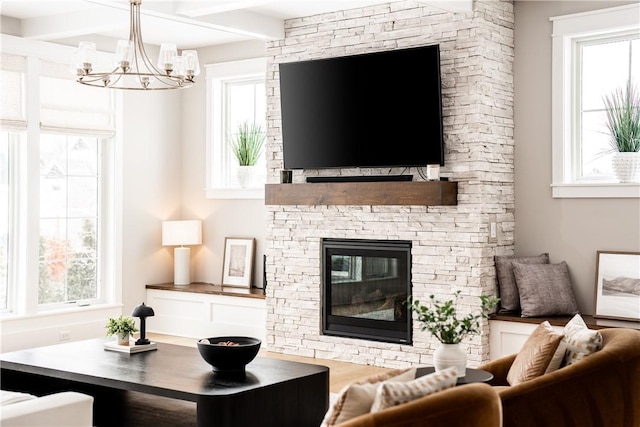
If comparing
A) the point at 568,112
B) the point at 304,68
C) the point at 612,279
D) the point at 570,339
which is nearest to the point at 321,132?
the point at 304,68

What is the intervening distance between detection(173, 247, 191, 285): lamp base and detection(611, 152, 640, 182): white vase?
4.10 meters

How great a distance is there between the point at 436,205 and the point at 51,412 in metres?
3.43

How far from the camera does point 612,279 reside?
557 centimetres

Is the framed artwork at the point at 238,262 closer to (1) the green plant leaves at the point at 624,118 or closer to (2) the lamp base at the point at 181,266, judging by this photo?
(2) the lamp base at the point at 181,266

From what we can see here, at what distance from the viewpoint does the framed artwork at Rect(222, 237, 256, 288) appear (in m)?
7.55

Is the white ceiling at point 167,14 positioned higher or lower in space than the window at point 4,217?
higher

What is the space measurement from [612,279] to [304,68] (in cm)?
282

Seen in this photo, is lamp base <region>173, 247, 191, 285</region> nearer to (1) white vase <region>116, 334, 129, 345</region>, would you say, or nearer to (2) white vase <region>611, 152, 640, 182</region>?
(1) white vase <region>116, 334, 129, 345</region>

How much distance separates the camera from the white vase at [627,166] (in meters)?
5.54

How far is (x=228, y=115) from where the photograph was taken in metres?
7.90

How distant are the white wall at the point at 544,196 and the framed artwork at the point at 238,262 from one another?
2.55 m

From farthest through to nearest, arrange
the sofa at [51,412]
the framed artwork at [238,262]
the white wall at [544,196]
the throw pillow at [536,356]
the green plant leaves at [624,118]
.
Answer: the framed artwork at [238,262]
the white wall at [544,196]
the green plant leaves at [624,118]
the throw pillow at [536,356]
the sofa at [51,412]

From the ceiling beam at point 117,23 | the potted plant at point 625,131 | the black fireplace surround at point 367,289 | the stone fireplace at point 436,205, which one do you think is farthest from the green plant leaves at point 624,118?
the ceiling beam at point 117,23

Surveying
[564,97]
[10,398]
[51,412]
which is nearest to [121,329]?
[10,398]
